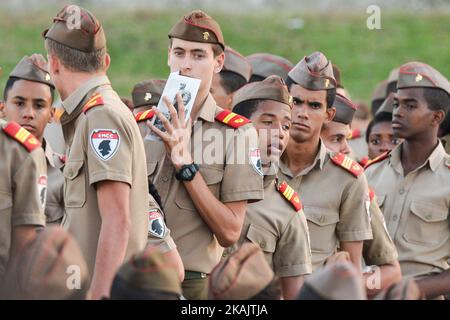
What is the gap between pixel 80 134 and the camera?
5.27 meters

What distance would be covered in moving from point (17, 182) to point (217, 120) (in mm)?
1388

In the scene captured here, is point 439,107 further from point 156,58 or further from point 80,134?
point 156,58

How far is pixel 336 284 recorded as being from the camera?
3979mm

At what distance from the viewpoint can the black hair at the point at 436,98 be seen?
25.7 ft

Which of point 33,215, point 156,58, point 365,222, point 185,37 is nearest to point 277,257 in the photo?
point 365,222

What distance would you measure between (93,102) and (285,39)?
1692 cm

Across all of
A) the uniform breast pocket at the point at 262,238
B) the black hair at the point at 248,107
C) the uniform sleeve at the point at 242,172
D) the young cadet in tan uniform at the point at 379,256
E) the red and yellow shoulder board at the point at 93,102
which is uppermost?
the black hair at the point at 248,107

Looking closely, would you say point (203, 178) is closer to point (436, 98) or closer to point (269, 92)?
point (269, 92)

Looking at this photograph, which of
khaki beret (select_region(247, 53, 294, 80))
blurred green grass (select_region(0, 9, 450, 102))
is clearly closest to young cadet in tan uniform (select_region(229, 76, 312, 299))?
khaki beret (select_region(247, 53, 294, 80))

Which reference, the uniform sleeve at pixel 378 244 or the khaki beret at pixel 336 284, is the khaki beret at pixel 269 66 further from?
the khaki beret at pixel 336 284

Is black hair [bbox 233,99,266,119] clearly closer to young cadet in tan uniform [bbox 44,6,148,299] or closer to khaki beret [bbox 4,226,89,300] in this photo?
young cadet in tan uniform [bbox 44,6,148,299]

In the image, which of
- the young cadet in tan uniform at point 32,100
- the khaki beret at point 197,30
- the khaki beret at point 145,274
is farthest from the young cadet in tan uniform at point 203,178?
the khaki beret at point 145,274

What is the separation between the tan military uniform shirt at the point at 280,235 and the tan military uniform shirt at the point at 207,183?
15.6 inches

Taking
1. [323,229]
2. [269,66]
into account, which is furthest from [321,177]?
[269,66]
